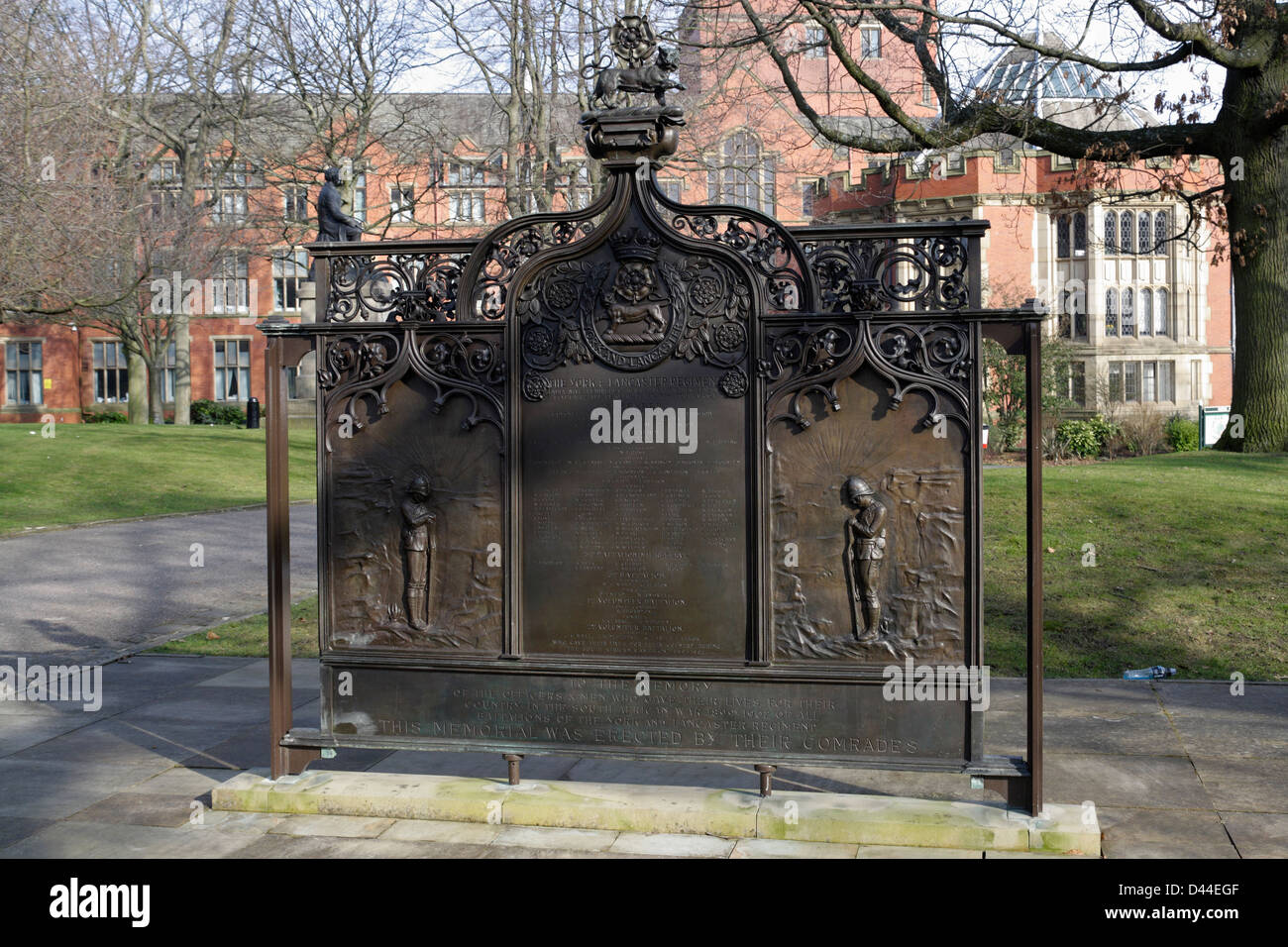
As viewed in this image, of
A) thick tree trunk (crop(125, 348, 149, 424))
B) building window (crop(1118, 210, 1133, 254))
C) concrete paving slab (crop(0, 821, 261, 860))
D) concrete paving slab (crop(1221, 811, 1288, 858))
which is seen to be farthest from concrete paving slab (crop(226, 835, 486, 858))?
thick tree trunk (crop(125, 348, 149, 424))

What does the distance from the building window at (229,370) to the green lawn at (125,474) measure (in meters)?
24.1

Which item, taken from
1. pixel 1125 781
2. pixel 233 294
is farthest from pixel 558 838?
pixel 233 294

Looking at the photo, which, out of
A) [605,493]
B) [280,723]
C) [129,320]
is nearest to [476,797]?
[280,723]

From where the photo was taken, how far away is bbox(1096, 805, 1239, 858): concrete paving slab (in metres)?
5.59

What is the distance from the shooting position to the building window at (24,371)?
56.8 metres

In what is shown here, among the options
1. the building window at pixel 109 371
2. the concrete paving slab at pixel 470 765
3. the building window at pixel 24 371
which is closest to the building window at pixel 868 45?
the concrete paving slab at pixel 470 765

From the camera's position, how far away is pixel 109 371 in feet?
187

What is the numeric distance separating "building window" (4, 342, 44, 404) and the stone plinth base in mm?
57402

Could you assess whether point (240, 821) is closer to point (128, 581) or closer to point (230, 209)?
point (128, 581)

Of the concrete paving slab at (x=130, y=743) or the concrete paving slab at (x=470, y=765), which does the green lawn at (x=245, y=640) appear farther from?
the concrete paving slab at (x=470, y=765)

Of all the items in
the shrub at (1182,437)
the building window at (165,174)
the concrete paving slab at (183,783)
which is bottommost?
the concrete paving slab at (183,783)

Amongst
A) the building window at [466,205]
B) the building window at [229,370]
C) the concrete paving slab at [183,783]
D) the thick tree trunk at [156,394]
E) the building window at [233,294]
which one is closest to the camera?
the concrete paving slab at [183,783]

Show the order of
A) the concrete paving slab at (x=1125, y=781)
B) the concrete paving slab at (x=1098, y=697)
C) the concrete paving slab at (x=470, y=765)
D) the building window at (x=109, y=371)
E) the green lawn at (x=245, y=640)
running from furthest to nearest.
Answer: the building window at (x=109, y=371) → the green lawn at (x=245, y=640) → the concrete paving slab at (x=1098, y=697) → the concrete paving slab at (x=470, y=765) → the concrete paving slab at (x=1125, y=781)

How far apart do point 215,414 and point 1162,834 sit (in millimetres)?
50987
